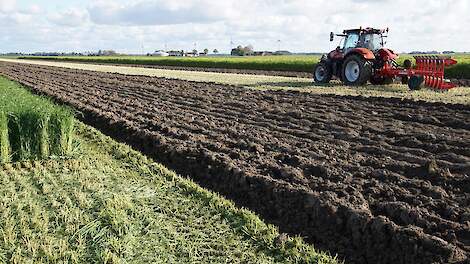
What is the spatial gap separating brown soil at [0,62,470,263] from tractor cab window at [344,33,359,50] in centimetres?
521

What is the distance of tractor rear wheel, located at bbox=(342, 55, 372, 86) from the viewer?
702 inches

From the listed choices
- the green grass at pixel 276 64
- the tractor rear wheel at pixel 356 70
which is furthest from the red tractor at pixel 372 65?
the green grass at pixel 276 64

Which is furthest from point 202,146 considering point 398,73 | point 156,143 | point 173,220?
point 398,73

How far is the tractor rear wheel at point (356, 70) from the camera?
1783 cm

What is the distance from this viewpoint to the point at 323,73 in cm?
2034

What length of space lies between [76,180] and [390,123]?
6.29 metres

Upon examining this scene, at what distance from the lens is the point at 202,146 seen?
869 cm

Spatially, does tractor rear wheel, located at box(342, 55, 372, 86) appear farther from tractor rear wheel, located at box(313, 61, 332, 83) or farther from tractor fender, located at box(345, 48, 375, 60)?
tractor rear wheel, located at box(313, 61, 332, 83)

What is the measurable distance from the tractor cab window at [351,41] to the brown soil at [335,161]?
5.21 metres

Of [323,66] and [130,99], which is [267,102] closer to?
[130,99]

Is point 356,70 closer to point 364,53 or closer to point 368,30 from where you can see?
point 364,53

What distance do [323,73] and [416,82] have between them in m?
4.70

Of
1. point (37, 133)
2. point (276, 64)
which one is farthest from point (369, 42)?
point (276, 64)

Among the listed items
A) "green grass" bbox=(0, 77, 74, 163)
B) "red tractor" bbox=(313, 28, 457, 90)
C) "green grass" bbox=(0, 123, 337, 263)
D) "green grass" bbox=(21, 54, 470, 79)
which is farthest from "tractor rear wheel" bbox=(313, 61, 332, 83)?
"green grass" bbox=(0, 123, 337, 263)
